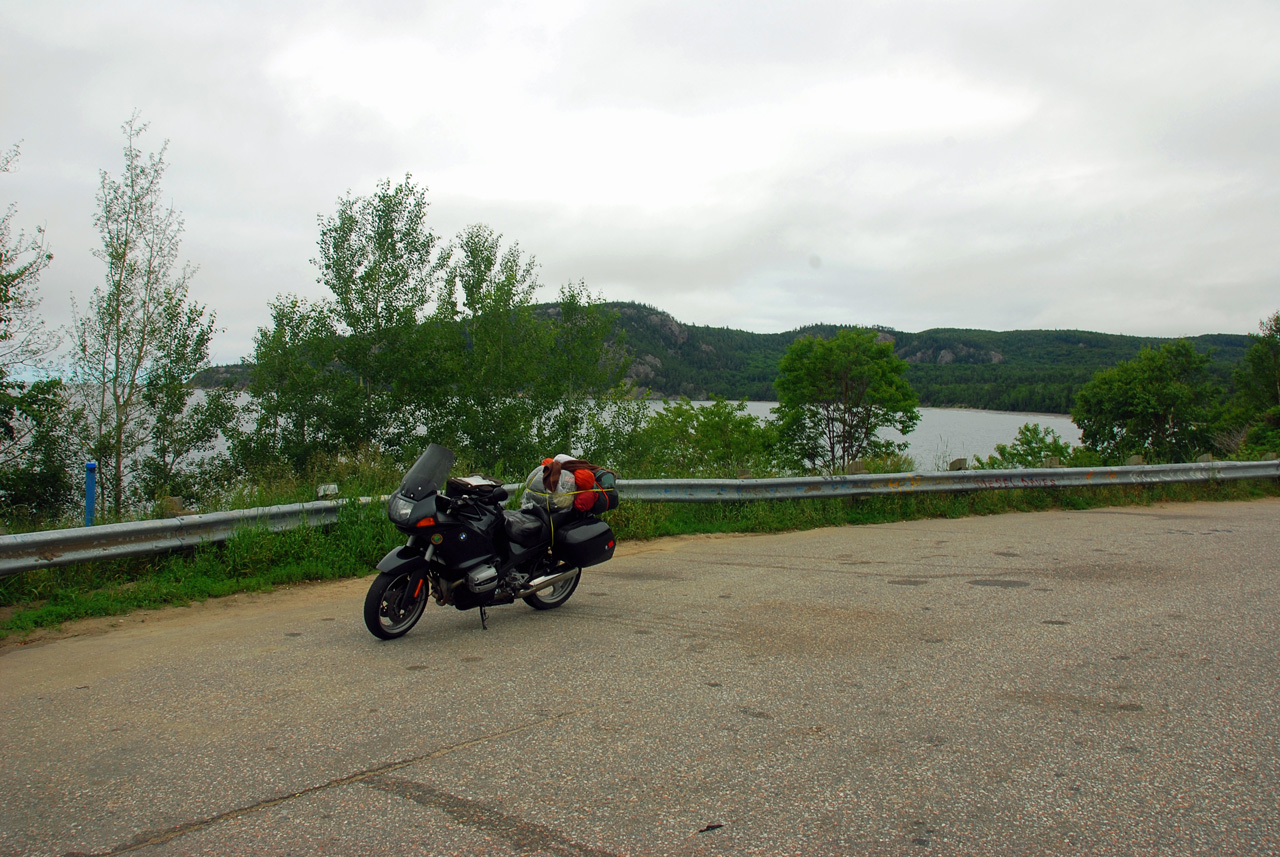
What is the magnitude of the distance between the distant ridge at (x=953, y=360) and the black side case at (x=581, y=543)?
207 feet

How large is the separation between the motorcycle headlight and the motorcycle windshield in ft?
0.14

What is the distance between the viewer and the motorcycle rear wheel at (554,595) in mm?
6180

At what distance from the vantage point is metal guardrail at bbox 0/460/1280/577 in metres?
6.16

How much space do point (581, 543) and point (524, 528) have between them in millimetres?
472

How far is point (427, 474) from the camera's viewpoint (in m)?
5.58

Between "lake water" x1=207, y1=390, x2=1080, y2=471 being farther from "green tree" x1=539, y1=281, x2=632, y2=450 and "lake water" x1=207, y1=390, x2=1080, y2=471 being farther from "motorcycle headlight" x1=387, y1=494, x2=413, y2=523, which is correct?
"motorcycle headlight" x1=387, y1=494, x2=413, y2=523

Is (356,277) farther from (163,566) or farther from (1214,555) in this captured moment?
(1214,555)

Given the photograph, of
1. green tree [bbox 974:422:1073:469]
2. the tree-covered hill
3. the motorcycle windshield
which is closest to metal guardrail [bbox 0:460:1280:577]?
the motorcycle windshield

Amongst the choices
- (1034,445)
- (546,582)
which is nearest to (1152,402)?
(1034,445)

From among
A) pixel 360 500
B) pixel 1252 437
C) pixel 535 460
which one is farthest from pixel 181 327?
pixel 1252 437

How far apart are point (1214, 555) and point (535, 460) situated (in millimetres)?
15484

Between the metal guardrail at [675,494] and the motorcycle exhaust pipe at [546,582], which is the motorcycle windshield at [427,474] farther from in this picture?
the metal guardrail at [675,494]

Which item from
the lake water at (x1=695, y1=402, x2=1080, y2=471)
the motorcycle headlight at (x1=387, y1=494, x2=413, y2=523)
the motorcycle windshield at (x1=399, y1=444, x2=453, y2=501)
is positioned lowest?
the lake water at (x1=695, y1=402, x2=1080, y2=471)

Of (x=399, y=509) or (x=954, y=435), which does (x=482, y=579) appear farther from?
(x=954, y=435)
